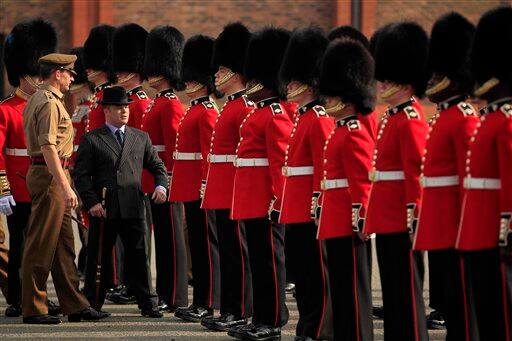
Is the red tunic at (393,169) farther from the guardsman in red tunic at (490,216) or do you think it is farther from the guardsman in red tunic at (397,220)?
the guardsman in red tunic at (490,216)

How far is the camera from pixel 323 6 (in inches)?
772

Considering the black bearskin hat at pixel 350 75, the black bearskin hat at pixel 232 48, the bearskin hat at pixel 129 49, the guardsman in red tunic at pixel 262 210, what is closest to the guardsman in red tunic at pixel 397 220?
the black bearskin hat at pixel 350 75

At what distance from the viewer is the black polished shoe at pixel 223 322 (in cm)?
848

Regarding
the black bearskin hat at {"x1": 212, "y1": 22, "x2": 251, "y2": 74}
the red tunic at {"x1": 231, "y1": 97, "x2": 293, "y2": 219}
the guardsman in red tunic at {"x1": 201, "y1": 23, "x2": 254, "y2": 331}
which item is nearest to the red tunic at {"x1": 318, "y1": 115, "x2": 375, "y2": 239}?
the red tunic at {"x1": 231, "y1": 97, "x2": 293, "y2": 219}

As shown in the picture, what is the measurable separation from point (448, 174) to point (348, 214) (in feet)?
2.55

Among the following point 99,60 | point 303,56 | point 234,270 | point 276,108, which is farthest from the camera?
point 99,60

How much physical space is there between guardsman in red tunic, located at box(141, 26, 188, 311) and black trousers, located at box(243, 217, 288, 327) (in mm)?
1165

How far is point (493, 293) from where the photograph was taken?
20.2 feet

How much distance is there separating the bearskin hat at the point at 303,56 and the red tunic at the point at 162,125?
147 centimetres

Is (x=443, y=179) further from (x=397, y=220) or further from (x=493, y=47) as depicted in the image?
(x=493, y=47)

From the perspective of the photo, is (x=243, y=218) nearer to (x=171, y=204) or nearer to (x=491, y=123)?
(x=171, y=204)

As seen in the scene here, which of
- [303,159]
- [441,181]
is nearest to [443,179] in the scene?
[441,181]

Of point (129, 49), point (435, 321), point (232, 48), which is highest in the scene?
point (129, 49)

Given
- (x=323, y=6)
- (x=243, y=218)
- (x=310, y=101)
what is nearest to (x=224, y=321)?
(x=243, y=218)
